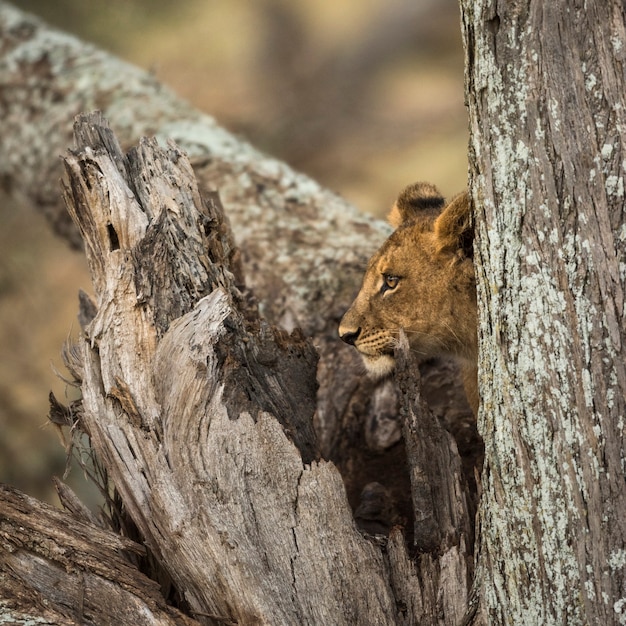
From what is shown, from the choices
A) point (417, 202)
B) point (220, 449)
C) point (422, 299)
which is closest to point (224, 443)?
point (220, 449)

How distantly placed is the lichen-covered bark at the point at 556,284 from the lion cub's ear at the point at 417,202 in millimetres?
1680

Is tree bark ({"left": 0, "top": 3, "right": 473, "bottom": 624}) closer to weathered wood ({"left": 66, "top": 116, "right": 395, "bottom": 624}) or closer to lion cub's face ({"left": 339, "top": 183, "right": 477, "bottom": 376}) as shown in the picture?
weathered wood ({"left": 66, "top": 116, "right": 395, "bottom": 624})

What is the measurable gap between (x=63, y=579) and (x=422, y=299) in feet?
6.01

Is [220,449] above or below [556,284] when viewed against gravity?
below

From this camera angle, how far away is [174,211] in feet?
10.4

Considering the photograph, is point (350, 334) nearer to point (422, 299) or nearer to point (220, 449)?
point (422, 299)

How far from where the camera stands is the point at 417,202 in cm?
400

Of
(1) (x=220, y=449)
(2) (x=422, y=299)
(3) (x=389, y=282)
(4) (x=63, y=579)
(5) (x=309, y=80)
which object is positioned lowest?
(4) (x=63, y=579)

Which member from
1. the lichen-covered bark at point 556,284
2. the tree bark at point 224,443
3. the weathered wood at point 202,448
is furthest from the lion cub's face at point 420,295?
the lichen-covered bark at point 556,284

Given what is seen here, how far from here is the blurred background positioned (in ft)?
36.0

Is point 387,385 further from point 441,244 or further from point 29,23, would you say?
point 29,23

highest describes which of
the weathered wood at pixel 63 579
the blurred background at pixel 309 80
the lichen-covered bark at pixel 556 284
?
the blurred background at pixel 309 80

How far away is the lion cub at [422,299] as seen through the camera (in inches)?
134

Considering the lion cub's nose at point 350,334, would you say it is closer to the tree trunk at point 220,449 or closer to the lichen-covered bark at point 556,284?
the tree trunk at point 220,449
